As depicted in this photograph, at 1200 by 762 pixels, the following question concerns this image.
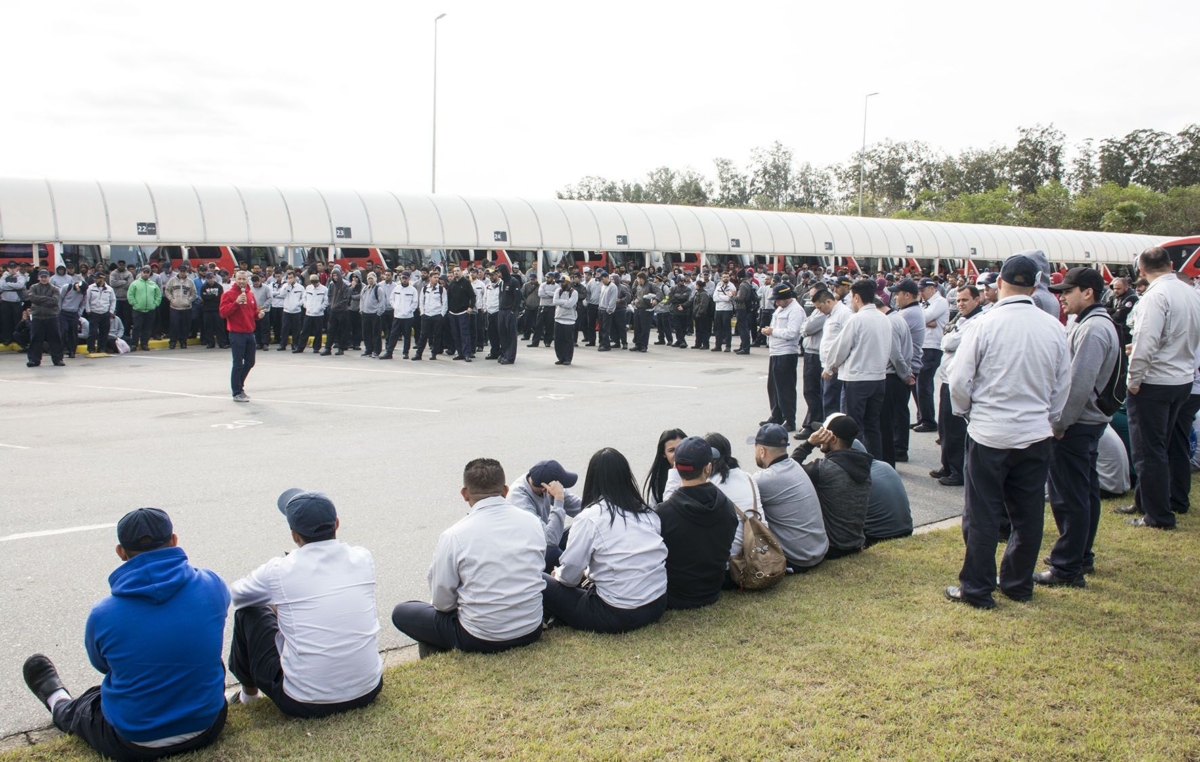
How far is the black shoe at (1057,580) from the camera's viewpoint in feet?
18.9

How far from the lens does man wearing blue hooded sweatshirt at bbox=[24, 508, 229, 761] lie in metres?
3.60

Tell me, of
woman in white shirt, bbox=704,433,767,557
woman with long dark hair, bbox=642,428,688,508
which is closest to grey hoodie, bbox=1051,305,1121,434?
woman in white shirt, bbox=704,433,767,557

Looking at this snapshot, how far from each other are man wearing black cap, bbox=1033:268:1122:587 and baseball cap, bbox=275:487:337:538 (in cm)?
436

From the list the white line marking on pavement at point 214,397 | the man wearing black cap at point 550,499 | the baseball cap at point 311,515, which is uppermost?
the baseball cap at point 311,515

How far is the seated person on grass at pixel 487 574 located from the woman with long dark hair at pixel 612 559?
0.87 feet

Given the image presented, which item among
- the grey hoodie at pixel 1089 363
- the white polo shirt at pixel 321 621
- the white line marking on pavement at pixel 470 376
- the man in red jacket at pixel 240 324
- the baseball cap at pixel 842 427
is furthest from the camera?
the white line marking on pavement at pixel 470 376

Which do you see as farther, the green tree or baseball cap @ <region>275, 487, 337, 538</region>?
the green tree

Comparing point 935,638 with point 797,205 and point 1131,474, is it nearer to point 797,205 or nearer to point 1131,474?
point 1131,474

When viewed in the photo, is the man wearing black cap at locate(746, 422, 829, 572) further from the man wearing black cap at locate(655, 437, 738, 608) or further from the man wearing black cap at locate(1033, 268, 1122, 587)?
the man wearing black cap at locate(1033, 268, 1122, 587)

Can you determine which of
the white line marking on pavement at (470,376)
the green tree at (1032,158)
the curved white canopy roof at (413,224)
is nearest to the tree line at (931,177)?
the green tree at (1032,158)

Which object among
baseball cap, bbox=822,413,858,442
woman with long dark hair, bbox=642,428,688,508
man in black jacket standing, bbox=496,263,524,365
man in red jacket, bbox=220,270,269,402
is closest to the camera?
woman with long dark hair, bbox=642,428,688,508

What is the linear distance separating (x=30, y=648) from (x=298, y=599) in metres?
1.92

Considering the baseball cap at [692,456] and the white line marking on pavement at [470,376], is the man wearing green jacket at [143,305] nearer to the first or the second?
the white line marking on pavement at [470,376]

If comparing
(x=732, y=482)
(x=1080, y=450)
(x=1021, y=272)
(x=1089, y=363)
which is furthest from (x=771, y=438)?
(x=1089, y=363)
